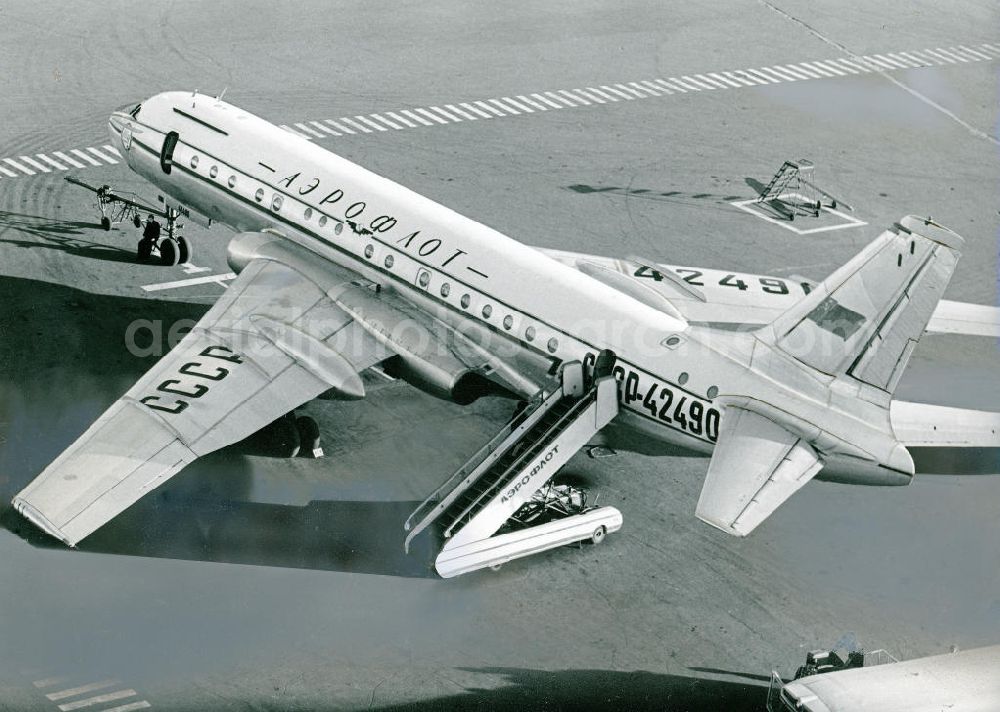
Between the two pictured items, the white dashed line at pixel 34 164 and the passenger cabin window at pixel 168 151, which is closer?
the passenger cabin window at pixel 168 151

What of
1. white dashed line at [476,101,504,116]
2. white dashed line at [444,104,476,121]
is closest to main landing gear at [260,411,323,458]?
white dashed line at [444,104,476,121]

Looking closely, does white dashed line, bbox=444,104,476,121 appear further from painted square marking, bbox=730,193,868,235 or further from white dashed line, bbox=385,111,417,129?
painted square marking, bbox=730,193,868,235

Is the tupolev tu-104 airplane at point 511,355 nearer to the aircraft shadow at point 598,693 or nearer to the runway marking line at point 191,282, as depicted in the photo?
the runway marking line at point 191,282

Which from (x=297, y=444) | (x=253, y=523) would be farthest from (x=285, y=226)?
(x=253, y=523)

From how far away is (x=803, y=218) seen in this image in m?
52.8

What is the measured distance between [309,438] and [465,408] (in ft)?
16.6

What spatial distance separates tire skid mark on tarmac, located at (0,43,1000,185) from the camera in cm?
5303

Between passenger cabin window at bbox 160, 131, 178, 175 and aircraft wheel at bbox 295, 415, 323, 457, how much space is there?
39.6 ft

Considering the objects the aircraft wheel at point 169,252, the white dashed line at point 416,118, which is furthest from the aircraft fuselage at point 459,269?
the white dashed line at point 416,118

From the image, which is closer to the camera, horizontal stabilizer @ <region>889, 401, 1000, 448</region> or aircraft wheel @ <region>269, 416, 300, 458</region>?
horizontal stabilizer @ <region>889, 401, 1000, 448</region>

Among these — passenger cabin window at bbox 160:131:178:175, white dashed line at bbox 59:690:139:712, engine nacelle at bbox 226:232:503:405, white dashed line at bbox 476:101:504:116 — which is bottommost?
white dashed line at bbox 476:101:504:116

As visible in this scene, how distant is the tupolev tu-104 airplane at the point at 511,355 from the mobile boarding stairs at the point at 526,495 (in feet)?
0.20

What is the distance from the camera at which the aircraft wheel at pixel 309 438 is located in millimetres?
37062

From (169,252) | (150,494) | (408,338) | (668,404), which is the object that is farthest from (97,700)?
(169,252)
